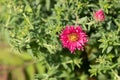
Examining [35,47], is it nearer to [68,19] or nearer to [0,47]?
[68,19]

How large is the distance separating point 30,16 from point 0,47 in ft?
2.78

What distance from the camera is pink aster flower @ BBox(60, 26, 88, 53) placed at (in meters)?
2.23

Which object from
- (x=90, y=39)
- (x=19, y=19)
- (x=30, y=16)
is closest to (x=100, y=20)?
(x=90, y=39)

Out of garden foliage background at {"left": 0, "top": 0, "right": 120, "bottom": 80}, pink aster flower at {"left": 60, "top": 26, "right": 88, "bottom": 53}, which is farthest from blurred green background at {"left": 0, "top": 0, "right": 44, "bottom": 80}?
pink aster flower at {"left": 60, "top": 26, "right": 88, "bottom": 53}

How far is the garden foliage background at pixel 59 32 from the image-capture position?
7.48ft

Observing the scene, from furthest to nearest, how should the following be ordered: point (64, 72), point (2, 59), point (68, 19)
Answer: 1. point (2, 59)
2. point (64, 72)
3. point (68, 19)

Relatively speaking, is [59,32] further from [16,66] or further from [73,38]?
[16,66]

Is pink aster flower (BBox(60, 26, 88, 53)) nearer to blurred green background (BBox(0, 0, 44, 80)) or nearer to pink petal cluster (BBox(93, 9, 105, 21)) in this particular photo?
pink petal cluster (BBox(93, 9, 105, 21))

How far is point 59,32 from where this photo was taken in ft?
7.46

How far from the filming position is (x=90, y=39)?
250cm

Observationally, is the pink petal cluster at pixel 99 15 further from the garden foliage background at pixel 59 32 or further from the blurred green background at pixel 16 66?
the blurred green background at pixel 16 66

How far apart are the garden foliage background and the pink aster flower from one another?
54 mm

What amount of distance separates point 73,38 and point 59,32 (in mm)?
93

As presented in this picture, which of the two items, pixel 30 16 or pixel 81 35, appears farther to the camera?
pixel 30 16
